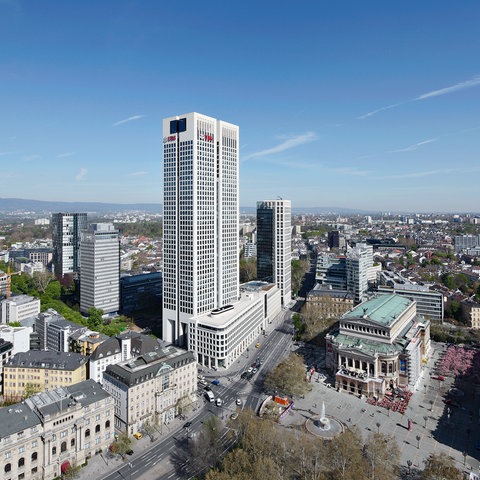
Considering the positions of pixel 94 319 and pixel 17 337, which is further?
pixel 94 319

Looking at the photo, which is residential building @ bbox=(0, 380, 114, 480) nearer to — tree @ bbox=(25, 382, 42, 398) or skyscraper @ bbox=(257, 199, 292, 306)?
tree @ bbox=(25, 382, 42, 398)

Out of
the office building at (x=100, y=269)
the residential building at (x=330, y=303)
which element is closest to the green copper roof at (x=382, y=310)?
the residential building at (x=330, y=303)

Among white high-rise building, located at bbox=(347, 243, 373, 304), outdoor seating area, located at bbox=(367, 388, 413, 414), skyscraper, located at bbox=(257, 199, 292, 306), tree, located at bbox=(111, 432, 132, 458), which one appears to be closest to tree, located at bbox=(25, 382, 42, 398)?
tree, located at bbox=(111, 432, 132, 458)

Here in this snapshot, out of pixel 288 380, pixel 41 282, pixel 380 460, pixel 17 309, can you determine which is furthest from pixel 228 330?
pixel 41 282

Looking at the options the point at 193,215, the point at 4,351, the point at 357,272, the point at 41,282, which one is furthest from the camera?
the point at 41,282

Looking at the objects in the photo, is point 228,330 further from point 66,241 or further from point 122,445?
point 66,241

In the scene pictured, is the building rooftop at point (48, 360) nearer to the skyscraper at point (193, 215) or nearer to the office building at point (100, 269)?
the skyscraper at point (193, 215)

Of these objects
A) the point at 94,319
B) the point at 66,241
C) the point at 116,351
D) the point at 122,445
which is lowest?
the point at 122,445
